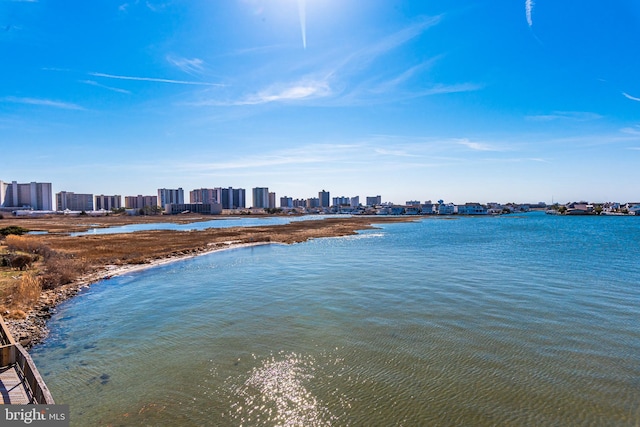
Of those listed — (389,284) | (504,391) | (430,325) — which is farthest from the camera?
(389,284)

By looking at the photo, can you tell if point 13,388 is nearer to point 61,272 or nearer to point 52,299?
point 52,299

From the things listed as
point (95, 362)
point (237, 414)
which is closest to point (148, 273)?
point (95, 362)

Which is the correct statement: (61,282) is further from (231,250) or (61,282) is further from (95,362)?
(231,250)

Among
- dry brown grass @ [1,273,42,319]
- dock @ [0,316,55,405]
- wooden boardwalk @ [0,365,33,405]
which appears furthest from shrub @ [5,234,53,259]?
wooden boardwalk @ [0,365,33,405]

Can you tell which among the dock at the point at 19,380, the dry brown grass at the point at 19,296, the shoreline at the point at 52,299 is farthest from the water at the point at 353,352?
the dock at the point at 19,380

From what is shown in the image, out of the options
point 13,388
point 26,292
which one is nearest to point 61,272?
point 26,292

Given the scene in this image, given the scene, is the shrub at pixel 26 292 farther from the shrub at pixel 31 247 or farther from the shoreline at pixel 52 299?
the shrub at pixel 31 247
